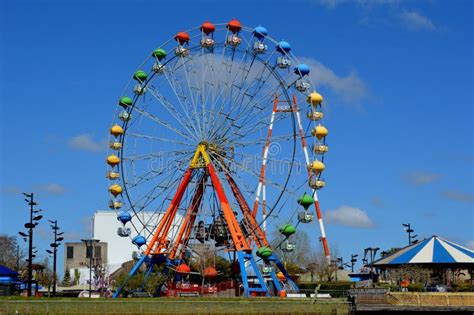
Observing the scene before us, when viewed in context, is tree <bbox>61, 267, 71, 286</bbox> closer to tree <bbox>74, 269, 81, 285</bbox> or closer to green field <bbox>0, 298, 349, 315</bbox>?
tree <bbox>74, 269, 81, 285</bbox>

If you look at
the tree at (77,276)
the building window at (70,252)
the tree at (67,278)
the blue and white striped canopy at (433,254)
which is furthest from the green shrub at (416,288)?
the building window at (70,252)

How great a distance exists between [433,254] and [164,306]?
27.3 metres

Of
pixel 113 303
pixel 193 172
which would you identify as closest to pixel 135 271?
pixel 193 172

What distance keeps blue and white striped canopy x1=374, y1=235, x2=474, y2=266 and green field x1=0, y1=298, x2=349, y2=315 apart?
18377 mm

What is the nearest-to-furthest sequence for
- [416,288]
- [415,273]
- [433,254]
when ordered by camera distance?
[416,288] < [433,254] < [415,273]

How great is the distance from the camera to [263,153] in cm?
6022

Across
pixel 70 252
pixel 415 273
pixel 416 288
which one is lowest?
pixel 416 288

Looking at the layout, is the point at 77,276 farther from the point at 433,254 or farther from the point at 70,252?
the point at 433,254

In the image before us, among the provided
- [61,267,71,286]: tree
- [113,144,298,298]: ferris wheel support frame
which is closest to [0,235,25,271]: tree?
[61,267,71,286]: tree

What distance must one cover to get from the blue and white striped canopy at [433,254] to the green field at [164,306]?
1838 cm

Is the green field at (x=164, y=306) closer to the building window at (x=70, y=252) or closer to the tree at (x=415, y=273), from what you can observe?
the tree at (x=415, y=273)

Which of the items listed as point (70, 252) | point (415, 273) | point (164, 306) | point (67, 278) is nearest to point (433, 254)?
point (415, 273)

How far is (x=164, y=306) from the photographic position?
50219 mm

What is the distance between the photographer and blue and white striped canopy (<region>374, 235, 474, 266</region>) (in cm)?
6731
